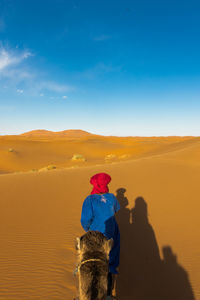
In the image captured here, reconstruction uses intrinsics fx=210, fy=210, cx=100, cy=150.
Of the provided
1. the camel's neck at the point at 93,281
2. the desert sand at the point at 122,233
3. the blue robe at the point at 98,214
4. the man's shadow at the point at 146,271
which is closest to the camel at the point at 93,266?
the camel's neck at the point at 93,281

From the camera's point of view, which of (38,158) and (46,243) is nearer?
(46,243)

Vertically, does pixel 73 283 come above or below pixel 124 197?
below

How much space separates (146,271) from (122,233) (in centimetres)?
160

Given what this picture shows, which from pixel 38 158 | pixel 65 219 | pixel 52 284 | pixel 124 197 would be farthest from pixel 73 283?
pixel 38 158

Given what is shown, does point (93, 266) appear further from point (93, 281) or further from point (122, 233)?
point (122, 233)

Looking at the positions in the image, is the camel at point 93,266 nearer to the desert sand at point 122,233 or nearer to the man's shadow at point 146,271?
the desert sand at point 122,233

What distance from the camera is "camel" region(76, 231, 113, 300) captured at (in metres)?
1.77

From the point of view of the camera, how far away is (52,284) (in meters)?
3.91

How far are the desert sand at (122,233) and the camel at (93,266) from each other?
234 centimetres

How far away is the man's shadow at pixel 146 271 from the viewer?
12.8 ft

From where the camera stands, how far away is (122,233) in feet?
19.9

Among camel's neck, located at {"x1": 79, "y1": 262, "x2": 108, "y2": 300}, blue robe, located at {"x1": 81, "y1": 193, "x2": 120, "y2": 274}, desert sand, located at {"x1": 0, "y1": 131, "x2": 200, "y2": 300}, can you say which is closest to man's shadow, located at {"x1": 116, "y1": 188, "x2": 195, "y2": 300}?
desert sand, located at {"x1": 0, "y1": 131, "x2": 200, "y2": 300}

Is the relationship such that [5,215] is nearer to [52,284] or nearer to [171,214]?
[52,284]

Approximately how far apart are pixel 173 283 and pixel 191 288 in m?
0.33
